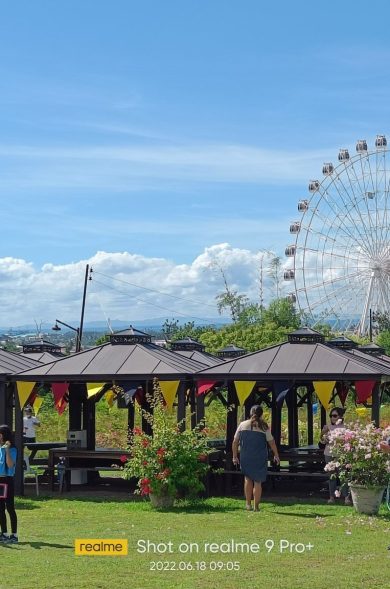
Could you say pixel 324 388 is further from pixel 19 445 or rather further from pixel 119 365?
pixel 19 445

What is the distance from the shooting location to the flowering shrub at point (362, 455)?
49.1 feet

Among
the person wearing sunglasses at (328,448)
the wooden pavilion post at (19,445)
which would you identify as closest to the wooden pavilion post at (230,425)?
the person wearing sunglasses at (328,448)

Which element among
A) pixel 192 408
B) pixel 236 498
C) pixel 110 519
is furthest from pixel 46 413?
pixel 110 519

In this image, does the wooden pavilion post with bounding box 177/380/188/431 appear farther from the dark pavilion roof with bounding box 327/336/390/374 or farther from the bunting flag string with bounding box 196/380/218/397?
the dark pavilion roof with bounding box 327/336/390/374

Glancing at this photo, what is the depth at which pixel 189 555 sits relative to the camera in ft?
37.2

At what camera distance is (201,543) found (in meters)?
12.2

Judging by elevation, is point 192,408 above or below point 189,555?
above

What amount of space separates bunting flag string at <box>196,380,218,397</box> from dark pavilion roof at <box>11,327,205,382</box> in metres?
0.29

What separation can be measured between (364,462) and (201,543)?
379cm

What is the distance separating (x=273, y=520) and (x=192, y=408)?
6.03 m

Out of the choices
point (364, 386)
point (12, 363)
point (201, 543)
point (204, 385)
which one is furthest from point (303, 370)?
point (201, 543)

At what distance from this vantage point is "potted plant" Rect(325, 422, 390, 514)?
49.1ft

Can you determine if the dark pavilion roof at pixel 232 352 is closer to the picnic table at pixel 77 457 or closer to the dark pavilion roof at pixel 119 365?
the dark pavilion roof at pixel 119 365

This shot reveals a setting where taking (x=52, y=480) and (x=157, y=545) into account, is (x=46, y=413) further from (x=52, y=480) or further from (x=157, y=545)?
(x=157, y=545)
